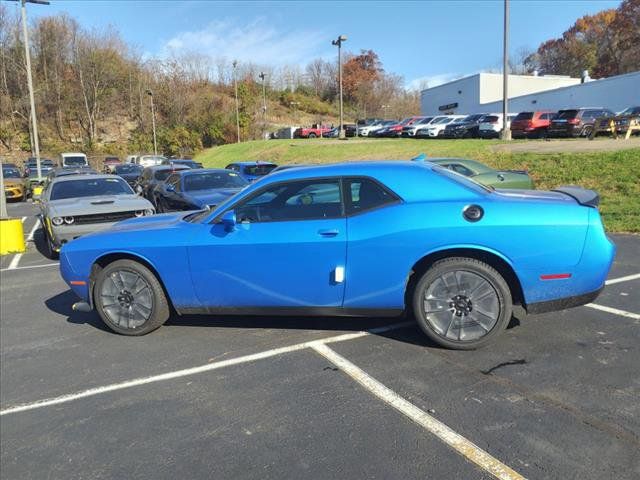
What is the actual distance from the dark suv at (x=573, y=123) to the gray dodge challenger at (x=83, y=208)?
20.6 m

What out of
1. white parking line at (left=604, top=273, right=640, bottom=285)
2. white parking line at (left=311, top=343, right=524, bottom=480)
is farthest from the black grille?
white parking line at (left=604, top=273, right=640, bottom=285)

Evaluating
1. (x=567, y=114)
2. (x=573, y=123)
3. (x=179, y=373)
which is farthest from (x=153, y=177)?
(x=567, y=114)

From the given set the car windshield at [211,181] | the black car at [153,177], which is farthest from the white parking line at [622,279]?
the black car at [153,177]

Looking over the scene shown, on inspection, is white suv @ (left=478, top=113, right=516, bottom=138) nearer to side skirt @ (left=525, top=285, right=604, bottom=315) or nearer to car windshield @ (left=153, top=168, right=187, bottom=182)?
car windshield @ (left=153, top=168, right=187, bottom=182)

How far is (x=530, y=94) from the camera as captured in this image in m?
47.5

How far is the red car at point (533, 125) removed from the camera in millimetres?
25812

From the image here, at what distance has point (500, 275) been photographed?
13.0 ft

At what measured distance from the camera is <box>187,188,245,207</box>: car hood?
9562 mm

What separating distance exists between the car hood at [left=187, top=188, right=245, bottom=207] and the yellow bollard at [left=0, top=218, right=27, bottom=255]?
136 inches

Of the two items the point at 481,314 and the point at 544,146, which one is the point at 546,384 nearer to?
the point at 481,314

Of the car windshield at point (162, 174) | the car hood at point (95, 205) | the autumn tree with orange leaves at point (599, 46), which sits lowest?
the car hood at point (95, 205)

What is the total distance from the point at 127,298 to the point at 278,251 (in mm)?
1627

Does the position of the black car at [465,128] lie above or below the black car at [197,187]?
above

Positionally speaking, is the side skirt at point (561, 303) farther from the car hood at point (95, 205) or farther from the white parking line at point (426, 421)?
the car hood at point (95, 205)
